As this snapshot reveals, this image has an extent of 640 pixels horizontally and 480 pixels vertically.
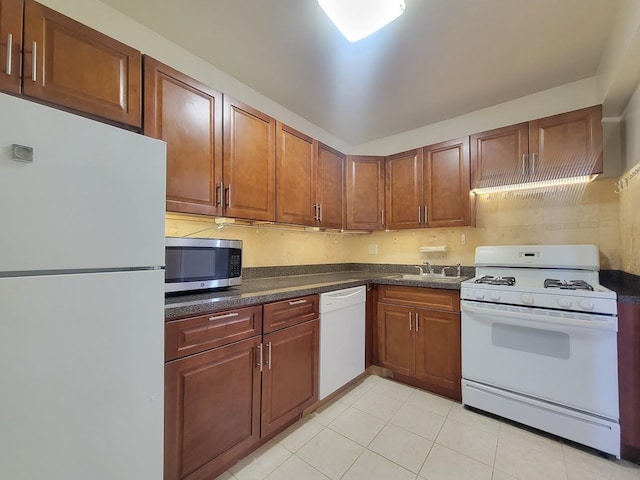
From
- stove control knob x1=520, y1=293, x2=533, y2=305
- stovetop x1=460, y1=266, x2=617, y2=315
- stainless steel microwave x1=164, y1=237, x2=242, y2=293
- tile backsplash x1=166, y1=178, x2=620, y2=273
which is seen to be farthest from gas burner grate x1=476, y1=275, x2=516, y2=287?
stainless steel microwave x1=164, y1=237, x2=242, y2=293

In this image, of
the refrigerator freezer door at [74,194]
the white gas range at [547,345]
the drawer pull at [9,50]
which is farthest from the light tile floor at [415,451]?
the drawer pull at [9,50]

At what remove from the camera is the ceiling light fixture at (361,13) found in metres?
1.32

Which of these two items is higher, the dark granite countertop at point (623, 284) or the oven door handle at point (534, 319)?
the dark granite countertop at point (623, 284)

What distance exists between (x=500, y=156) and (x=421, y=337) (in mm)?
1618

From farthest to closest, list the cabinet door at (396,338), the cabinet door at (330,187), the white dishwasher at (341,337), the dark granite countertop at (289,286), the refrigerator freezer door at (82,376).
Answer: the cabinet door at (330,187) → the cabinet door at (396,338) → the white dishwasher at (341,337) → the dark granite countertop at (289,286) → the refrigerator freezer door at (82,376)

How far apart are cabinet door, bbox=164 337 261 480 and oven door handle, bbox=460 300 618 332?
5.00ft

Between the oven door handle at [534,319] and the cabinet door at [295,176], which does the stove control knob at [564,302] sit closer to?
the oven door handle at [534,319]

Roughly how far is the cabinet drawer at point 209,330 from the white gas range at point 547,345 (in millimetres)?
1539

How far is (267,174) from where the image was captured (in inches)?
75.8

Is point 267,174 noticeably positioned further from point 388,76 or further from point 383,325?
point 383,325

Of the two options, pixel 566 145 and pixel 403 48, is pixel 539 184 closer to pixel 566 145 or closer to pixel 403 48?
pixel 566 145

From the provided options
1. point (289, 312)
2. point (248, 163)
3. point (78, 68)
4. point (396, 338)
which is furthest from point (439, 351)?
point (78, 68)

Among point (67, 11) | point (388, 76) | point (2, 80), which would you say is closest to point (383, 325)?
point (388, 76)

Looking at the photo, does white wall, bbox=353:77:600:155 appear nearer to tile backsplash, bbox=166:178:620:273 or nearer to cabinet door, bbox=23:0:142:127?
tile backsplash, bbox=166:178:620:273
